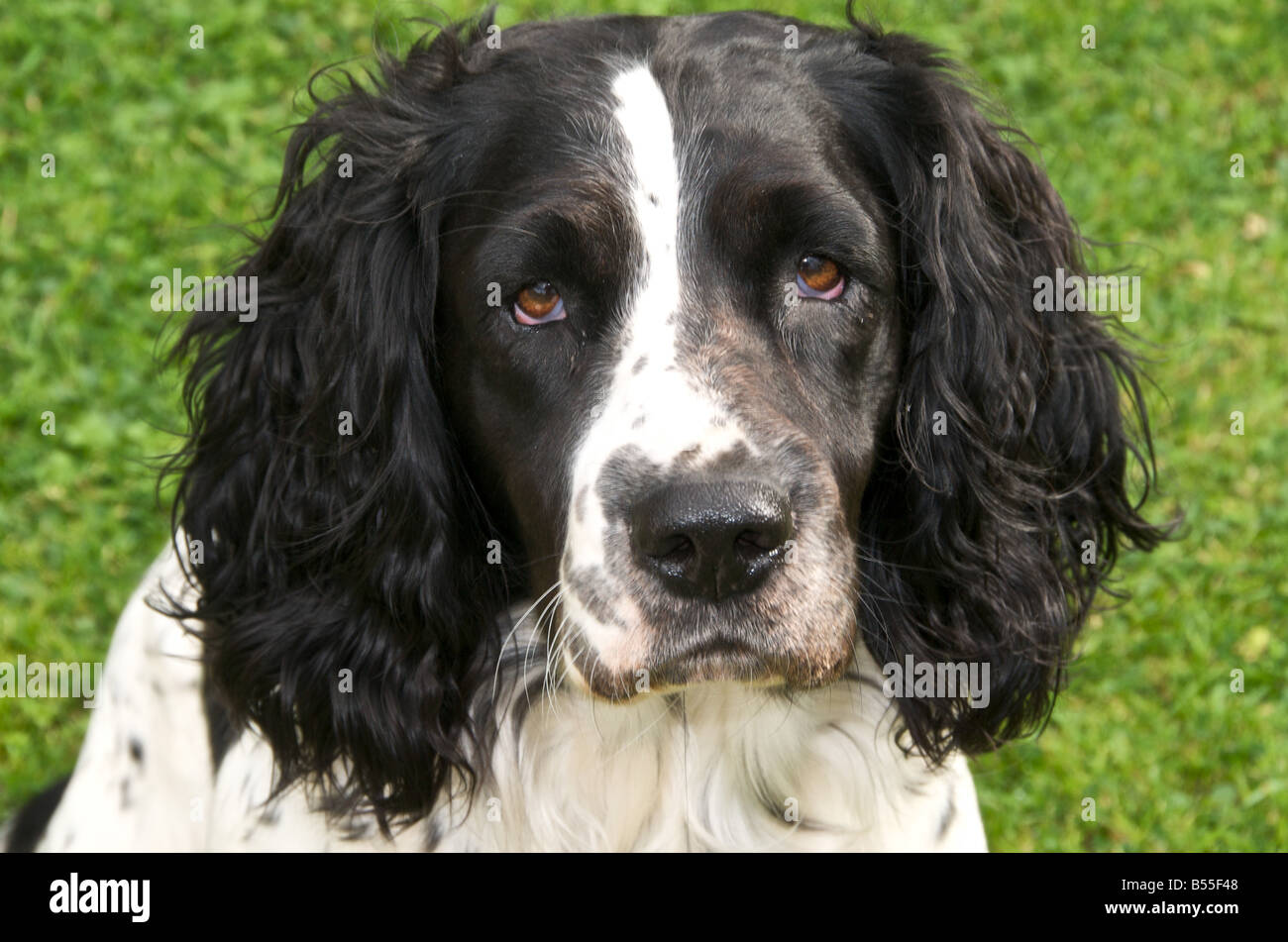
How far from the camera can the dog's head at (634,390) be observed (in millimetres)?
3365

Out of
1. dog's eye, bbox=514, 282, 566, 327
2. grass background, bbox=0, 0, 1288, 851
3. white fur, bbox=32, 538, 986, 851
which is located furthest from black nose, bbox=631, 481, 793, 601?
grass background, bbox=0, 0, 1288, 851

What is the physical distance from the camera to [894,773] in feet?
13.3

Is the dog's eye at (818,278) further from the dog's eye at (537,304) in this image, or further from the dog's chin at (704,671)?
the dog's chin at (704,671)

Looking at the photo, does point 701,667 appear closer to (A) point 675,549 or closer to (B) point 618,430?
(A) point 675,549

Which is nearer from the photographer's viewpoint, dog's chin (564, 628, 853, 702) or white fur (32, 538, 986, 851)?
dog's chin (564, 628, 853, 702)

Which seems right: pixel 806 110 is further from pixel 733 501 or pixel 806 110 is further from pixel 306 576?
pixel 306 576

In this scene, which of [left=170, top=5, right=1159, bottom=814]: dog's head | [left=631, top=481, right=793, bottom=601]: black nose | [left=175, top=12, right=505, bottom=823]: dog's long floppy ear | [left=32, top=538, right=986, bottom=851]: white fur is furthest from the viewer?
[left=32, top=538, right=986, bottom=851]: white fur

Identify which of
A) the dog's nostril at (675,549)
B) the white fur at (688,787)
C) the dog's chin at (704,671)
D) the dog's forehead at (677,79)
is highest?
the dog's forehead at (677,79)

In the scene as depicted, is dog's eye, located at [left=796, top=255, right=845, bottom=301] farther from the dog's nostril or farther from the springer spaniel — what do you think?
the dog's nostril

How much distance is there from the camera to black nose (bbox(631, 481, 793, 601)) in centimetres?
313

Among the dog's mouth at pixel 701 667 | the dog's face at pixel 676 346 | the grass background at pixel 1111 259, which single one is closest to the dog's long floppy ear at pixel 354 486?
the dog's face at pixel 676 346

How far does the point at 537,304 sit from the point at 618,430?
41 centimetres

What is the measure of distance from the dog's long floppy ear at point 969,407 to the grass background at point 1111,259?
52.9 inches

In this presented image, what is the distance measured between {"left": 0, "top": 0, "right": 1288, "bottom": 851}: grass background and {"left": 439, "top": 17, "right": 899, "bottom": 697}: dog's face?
1978mm
